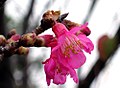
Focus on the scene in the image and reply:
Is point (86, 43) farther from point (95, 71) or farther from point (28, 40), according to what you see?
point (95, 71)

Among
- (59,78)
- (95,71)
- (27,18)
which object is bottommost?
(27,18)

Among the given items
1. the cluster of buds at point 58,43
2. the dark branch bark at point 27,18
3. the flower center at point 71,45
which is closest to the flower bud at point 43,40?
the cluster of buds at point 58,43

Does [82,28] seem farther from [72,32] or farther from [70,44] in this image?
[70,44]

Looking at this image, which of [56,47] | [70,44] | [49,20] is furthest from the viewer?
[70,44]

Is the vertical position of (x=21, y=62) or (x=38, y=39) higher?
(x=38, y=39)

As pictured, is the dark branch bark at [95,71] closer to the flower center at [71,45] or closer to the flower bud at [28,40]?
the flower center at [71,45]

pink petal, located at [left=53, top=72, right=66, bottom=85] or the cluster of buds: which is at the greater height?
the cluster of buds

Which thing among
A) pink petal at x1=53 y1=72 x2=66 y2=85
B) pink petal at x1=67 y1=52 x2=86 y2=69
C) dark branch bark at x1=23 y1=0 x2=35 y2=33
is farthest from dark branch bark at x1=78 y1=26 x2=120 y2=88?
dark branch bark at x1=23 y1=0 x2=35 y2=33

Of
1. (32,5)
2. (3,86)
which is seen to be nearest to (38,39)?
(3,86)

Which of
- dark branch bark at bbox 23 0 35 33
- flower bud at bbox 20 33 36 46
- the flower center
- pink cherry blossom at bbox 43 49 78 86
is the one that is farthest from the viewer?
dark branch bark at bbox 23 0 35 33

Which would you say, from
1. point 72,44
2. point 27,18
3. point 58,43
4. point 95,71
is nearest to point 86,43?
point 72,44

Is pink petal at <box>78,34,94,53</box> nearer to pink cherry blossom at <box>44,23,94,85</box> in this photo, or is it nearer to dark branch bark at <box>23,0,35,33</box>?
pink cherry blossom at <box>44,23,94,85</box>
